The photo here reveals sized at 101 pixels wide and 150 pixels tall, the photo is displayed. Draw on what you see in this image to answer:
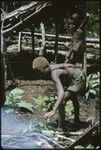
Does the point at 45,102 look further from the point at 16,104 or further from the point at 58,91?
the point at 58,91

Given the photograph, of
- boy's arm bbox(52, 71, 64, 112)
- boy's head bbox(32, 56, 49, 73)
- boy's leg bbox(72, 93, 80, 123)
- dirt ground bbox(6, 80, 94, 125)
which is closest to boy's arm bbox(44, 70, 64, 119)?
boy's arm bbox(52, 71, 64, 112)

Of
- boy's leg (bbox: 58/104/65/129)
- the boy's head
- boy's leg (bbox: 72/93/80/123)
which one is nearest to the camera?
the boy's head

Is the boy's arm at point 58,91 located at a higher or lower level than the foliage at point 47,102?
higher

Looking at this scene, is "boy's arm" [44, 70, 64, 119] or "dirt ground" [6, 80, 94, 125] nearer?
"boy's arm" [44, 70, 64, 119]

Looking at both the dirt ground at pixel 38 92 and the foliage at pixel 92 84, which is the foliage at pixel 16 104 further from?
the foliage at pixel 92 84

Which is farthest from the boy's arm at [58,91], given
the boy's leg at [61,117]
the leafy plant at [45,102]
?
the leafy plant at [45,102]

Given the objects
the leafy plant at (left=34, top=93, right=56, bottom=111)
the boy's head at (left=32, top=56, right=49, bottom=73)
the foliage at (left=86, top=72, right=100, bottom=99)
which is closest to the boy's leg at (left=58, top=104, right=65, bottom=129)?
the boy's head at (left=32, top=56, right=49, bottom=73)

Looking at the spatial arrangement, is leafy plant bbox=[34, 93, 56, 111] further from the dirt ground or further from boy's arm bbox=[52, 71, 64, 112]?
boy's arm bbox=[52, 71, 64, 112]

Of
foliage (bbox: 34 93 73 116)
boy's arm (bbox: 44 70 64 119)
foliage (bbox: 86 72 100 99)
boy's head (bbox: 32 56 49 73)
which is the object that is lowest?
foliage (bbox: 34 93 73 116)

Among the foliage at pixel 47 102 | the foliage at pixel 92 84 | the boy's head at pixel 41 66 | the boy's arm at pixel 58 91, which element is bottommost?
the foliage at pixel 47 102

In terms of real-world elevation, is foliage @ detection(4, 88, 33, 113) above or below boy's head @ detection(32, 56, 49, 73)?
below

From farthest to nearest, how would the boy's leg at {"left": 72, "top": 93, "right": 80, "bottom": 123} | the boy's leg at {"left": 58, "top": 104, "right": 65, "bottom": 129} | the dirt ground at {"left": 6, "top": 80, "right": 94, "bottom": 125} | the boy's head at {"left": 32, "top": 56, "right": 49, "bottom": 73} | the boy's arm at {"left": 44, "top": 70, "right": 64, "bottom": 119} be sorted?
the dirt ground at {"left": 6, "top": 80, "right": 94, "bottom": 125} → the boy's leg at {"left": 72, "top": 93, "right": 80, "bottom": 123} → the boy's leg at {"left": 58, "top": 104, "right": 65, "bottom": 129} → the boy's head at {"left": 32, "top": 56, "right": 49, "bottom": 73} → the boy's arm at {"left": 44, "top": 70, "right": 64, "bottom": 119}

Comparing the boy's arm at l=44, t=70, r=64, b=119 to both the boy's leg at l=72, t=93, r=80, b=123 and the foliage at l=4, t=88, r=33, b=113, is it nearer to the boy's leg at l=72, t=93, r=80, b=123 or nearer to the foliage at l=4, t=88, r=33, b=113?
the boy's leg at l=72, t=93, r=80, b=123

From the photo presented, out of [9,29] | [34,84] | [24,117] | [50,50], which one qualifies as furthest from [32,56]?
[24,117]
